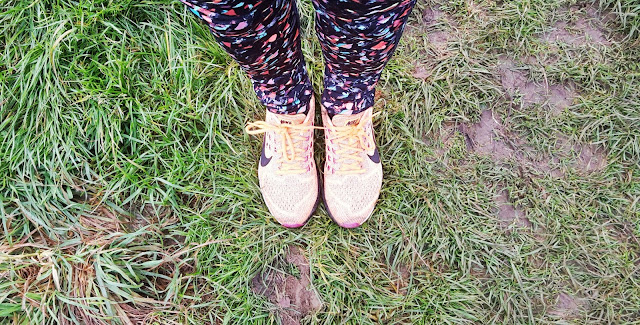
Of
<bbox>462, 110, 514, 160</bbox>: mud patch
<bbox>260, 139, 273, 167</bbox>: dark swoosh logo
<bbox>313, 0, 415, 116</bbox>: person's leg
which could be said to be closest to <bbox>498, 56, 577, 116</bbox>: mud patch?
<bbox>462, 110, 514, 160</bbox>: mud patch

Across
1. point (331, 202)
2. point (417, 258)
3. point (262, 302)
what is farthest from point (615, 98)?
point (262, 302)

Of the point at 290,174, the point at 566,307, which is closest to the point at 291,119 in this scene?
the point at 290,174

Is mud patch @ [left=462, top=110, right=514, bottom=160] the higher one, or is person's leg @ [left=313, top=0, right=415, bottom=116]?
person's leg @ [left=313, top=0, right=415, bottom=116]

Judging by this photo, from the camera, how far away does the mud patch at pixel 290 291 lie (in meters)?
1.13

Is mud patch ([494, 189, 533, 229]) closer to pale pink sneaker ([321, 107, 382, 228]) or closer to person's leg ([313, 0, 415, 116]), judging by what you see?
pale pink sneaker ([321, 107, 382, 228])

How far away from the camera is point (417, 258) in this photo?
46.4 inches

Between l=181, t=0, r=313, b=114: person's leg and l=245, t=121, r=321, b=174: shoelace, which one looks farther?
l=245, t=121, r=321, b=174: shoelace

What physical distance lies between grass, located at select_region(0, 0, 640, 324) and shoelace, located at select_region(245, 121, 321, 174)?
161 millimetres

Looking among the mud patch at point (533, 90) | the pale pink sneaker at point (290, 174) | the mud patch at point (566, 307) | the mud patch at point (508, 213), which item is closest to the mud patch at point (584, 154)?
the mud patch at point (533, 90)

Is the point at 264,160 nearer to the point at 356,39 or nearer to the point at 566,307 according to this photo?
the point at 356,39

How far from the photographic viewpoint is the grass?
1.12m

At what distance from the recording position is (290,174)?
1.13 m

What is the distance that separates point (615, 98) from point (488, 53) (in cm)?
47

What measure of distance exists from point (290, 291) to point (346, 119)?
538mm
